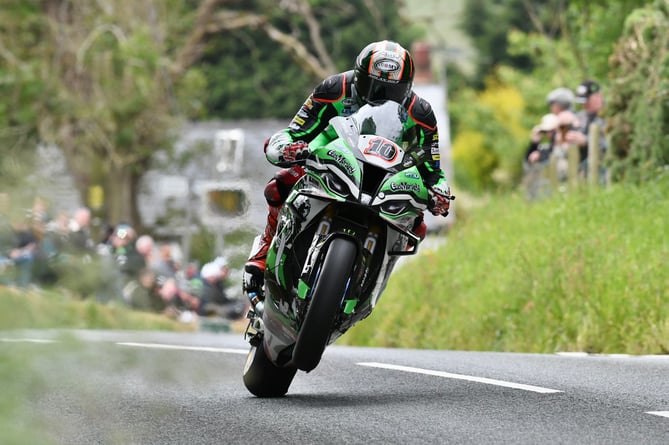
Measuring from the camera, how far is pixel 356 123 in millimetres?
7324

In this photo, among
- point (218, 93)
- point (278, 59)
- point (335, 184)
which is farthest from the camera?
point (218, 93)

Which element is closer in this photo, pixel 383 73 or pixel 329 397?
pixel 383 73

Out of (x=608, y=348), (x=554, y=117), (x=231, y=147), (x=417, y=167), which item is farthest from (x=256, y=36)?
(x=417, y=167)

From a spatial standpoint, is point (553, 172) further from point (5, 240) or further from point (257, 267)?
point (5, 240)

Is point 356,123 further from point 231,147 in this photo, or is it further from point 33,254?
point 231,147

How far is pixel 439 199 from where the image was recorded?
742cm

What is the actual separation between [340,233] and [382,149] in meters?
0.55

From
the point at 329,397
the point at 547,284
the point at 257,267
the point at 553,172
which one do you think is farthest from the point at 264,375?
the point at 553,172

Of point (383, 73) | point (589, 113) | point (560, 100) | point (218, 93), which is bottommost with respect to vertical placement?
point (218, 93)

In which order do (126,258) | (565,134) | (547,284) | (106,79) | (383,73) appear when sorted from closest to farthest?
(126,258)
(383,73)
(547,284)
(565,134)
(106,79)

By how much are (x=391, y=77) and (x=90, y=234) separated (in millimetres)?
3724

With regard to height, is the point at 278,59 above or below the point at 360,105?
below

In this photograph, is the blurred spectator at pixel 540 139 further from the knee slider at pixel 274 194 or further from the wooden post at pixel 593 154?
the knee slider at pixel 274 194

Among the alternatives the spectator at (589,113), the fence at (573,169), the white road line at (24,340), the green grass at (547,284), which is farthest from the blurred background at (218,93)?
the green grass at (547,284)
